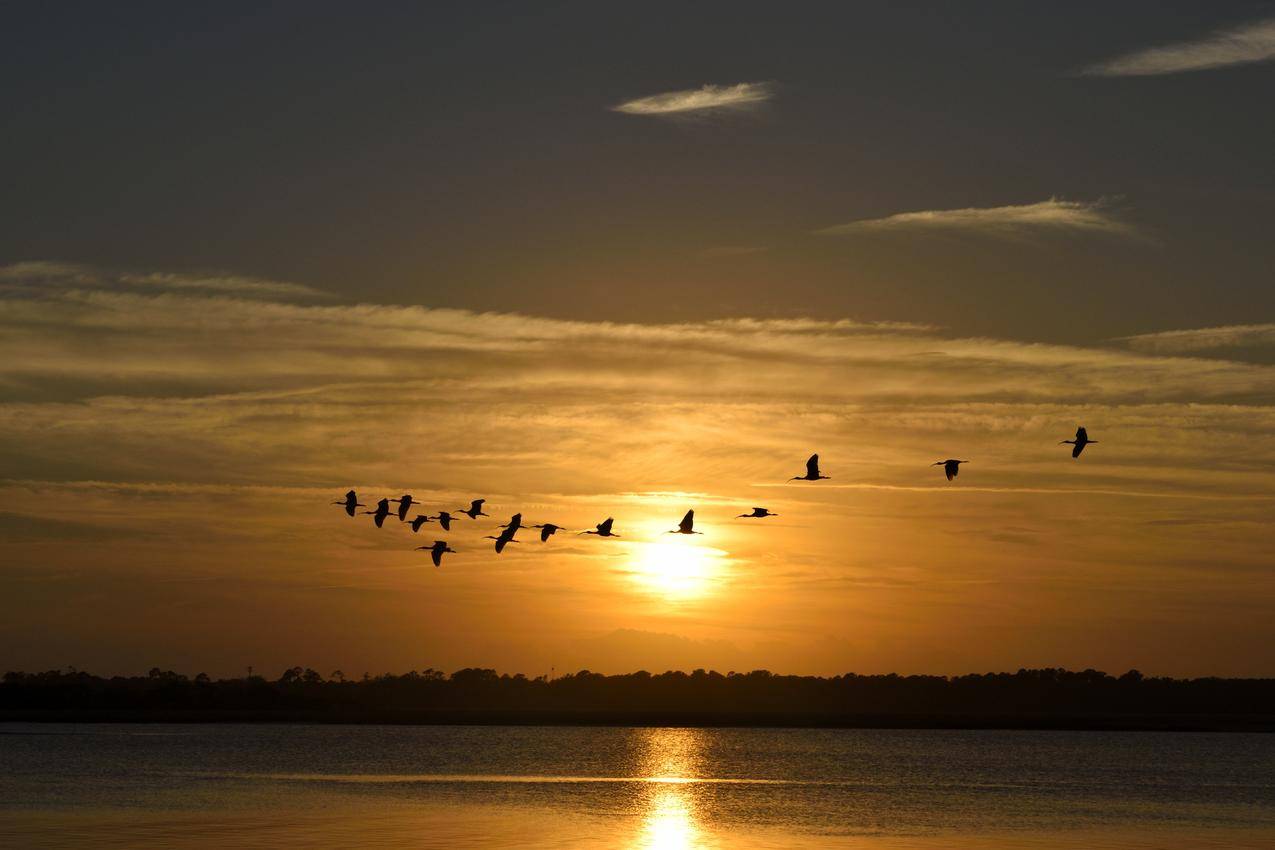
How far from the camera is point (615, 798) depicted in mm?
88062

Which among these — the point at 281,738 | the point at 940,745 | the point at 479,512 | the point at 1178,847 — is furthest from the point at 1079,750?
the point at 479,512

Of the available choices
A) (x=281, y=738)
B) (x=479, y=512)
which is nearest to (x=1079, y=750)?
(x=281, y=738)

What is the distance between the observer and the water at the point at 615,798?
63344mm

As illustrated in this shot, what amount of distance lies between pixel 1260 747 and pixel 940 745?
129ft

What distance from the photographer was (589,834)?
6575cm

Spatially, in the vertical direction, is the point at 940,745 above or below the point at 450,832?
above

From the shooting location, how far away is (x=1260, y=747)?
601ft

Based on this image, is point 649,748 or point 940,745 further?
point 940,745

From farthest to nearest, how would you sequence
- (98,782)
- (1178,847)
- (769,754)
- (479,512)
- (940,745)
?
(940,745), (769,754), (98,782), (1178,847), (479,512)

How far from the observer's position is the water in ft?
208

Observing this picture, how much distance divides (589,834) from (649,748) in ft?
343

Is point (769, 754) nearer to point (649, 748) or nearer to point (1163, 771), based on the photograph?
point (649, 748)

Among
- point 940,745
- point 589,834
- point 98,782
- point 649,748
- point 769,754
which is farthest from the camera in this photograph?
point 940,745

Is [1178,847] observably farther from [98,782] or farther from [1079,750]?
[1079,750]
